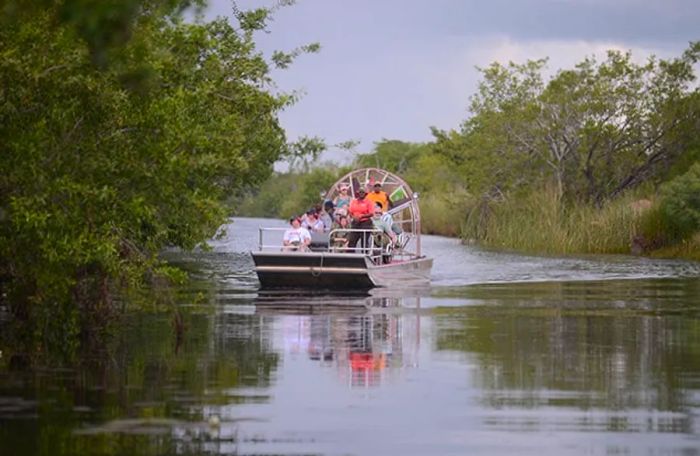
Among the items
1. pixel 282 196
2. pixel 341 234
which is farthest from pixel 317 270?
pixel 282 196

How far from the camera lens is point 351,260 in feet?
102

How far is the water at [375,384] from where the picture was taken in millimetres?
12234

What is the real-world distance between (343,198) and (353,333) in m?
12.9

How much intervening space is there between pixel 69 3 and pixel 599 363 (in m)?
10.7

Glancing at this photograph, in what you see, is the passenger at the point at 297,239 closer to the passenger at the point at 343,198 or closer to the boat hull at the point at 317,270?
the boat hull at the point at 317,270

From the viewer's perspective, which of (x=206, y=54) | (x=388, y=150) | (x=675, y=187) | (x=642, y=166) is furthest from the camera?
(x=388, y=150)

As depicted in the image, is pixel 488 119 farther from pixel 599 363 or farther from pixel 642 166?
pixel 599 363

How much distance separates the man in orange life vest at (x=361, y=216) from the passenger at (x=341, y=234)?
0.64 feet

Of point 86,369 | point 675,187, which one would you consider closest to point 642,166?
point 675,187

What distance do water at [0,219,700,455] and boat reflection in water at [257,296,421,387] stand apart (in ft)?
0.10

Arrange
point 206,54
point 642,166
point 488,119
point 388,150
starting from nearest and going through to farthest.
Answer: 1. point 206,54
2. point 642,166
3. point 488,119
4. point 388,150

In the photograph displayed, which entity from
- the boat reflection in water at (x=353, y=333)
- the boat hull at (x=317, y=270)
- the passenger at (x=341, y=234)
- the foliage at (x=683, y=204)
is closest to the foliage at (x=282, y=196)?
the foliage at (x=683, y=204)

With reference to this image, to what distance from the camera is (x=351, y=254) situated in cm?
3111

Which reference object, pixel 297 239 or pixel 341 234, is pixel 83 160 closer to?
pixel 297 239
